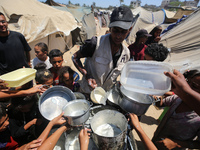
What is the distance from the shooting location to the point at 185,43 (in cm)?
544

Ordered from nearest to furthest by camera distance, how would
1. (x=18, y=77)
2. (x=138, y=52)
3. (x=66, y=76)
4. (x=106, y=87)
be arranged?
(x=18, y=77) < (x=66, y=76) < (x=106, y=87) < (x=138, y=52)

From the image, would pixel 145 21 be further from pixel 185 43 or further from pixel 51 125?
pixel 51 125

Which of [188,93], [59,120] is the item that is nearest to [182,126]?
[188,93]

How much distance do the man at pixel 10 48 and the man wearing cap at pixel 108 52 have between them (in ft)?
6.60

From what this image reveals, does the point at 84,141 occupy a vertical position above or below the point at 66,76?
below

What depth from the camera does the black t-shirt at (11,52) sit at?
2623 mm

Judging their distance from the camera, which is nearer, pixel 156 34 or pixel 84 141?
pixel 84 141

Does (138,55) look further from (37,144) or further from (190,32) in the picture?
(190,32)

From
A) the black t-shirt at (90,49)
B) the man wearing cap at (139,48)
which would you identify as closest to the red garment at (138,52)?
the man wearing cap at (139,48)

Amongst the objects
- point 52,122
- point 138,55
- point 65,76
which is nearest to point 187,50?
point 138,55

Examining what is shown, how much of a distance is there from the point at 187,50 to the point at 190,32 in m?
0.92

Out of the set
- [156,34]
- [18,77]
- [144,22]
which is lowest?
[18,77]

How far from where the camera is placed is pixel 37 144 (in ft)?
3.70

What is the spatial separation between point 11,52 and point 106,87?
260cm
